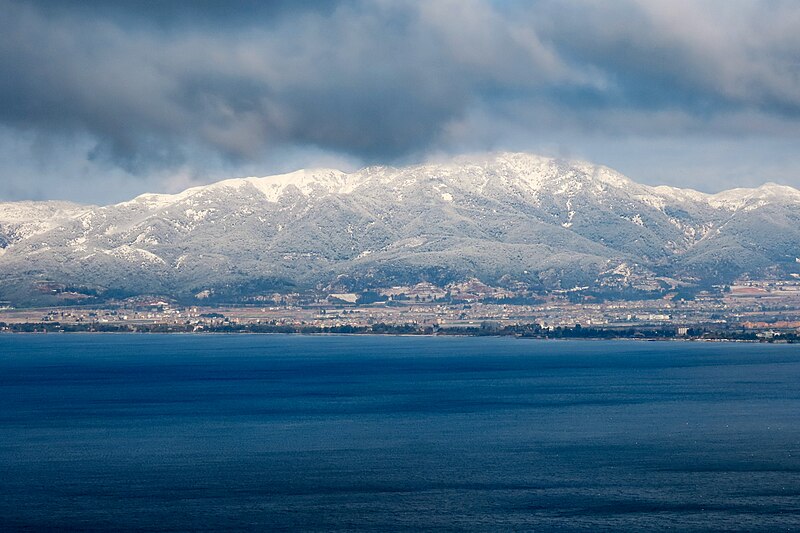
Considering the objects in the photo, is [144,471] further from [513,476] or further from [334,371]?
[334,371]

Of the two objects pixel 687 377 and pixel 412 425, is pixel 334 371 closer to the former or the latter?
pixel 687 377

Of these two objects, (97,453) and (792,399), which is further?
(792,399)

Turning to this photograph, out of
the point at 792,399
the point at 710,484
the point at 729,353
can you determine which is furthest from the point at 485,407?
the point at 729,353

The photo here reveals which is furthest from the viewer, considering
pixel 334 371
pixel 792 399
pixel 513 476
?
pixel 334 371

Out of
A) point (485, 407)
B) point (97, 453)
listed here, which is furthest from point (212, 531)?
point (485, 407)

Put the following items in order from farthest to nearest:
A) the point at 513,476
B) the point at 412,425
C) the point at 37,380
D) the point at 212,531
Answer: the point at 37,380 < the point at 412,425 < the point at 513,476 < the point at 212,531

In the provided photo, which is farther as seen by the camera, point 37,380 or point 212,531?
point 37,380
